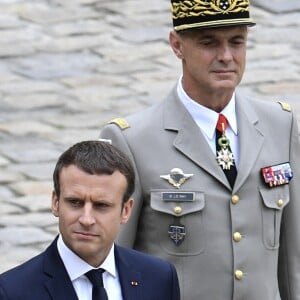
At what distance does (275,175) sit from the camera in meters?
4.32

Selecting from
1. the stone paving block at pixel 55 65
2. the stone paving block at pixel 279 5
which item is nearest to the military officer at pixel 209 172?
the stone paving block at pixel 55 65

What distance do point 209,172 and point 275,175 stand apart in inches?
7.7

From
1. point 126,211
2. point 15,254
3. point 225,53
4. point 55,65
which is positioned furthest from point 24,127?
point 126,211

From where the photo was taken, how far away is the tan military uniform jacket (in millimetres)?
4238

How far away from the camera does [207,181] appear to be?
14.1ft

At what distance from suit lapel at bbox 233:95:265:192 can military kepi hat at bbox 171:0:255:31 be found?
263 millimetres

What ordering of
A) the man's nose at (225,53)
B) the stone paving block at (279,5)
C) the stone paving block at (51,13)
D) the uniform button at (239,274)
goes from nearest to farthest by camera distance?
the man's nose at (225,53) < the uniform button at (239,274) < the stone paving block at (51,13) < the stone paving block at (279,5)

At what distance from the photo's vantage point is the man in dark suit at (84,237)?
3.50 meters

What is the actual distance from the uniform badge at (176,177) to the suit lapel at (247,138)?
0.15 meters

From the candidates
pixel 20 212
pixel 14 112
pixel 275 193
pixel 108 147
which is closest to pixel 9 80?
pixel 14 112

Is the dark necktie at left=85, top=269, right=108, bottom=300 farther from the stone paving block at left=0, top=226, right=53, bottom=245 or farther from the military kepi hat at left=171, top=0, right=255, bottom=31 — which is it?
the stone paving block at left=0, top=226, right=53, bottom=245

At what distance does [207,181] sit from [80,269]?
0.84 m

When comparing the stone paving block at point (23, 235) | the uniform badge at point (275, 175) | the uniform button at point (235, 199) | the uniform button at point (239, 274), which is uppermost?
the uniform badge at point (275, 175)

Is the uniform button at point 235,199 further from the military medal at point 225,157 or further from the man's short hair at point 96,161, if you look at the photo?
the man's short hair at point 96,161
